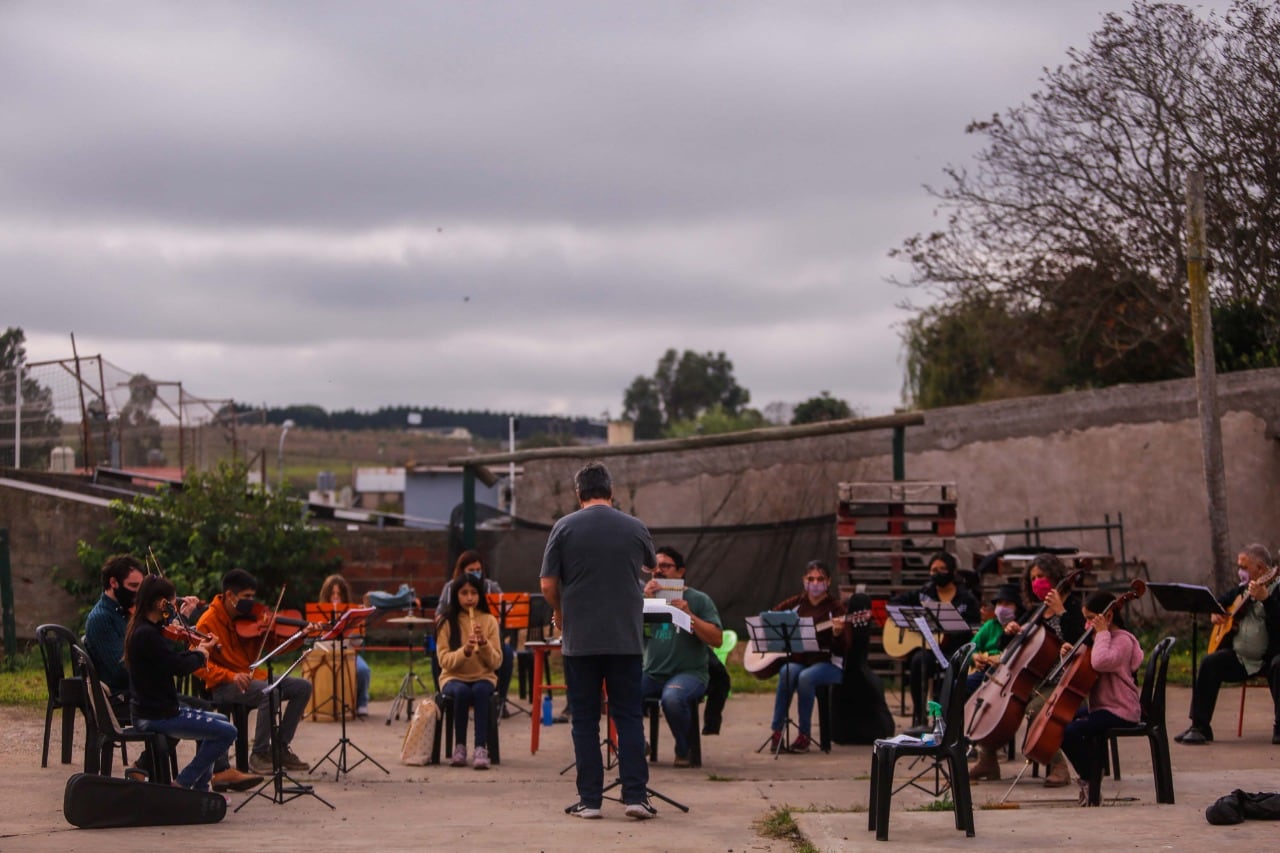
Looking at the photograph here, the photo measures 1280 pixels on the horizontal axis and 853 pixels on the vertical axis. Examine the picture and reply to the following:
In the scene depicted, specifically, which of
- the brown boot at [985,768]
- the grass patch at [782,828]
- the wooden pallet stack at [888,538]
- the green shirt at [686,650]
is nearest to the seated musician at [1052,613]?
the brown boot at [985,768]

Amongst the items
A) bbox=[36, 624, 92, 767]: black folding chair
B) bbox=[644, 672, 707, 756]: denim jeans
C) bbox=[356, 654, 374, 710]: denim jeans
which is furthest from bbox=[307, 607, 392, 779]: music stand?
bbox=[356, 654, 374, 710]: denim jeans

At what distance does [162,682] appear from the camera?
8.49m

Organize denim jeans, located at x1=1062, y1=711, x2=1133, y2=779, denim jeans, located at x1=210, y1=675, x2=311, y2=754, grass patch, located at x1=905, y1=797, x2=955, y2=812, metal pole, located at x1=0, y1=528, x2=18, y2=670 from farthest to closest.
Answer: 1. metal pole, located at x1=0, y1=528, x2=18, y2=670
2. denim jeans, located at x1=210, y1=675, x2=311, y2=754
3. denim jeans, located at x1=1062, y1=711, x2=1133, y2=779
4. grass patch, located at x1=905, y1=797, x2=955, y2=812

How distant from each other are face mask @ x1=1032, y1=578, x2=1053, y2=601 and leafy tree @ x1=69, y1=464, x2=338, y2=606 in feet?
34.3

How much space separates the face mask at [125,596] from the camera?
30.4ft

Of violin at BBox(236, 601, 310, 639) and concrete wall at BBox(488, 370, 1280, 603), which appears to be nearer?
violin at BBox(236, 601, 310, 639)

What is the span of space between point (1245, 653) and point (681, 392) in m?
67.2

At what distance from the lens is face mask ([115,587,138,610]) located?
9258 mm

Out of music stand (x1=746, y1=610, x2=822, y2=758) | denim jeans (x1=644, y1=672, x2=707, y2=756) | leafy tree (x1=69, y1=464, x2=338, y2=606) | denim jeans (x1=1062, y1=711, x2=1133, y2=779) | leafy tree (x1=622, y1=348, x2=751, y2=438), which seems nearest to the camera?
denim jeans (x1=1062, y1=711, x2=1133, y2=779)

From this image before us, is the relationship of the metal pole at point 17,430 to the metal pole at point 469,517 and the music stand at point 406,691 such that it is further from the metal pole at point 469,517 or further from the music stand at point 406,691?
the music stand at point 406,691

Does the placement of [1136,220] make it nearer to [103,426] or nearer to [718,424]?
[103,426]

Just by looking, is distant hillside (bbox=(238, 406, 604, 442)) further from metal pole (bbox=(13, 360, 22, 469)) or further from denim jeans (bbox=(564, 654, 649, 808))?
denim jeans (bbox=(564, 654, 649, 808))

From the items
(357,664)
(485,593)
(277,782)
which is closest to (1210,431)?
(485,593)

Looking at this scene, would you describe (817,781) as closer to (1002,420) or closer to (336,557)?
(336,557)
